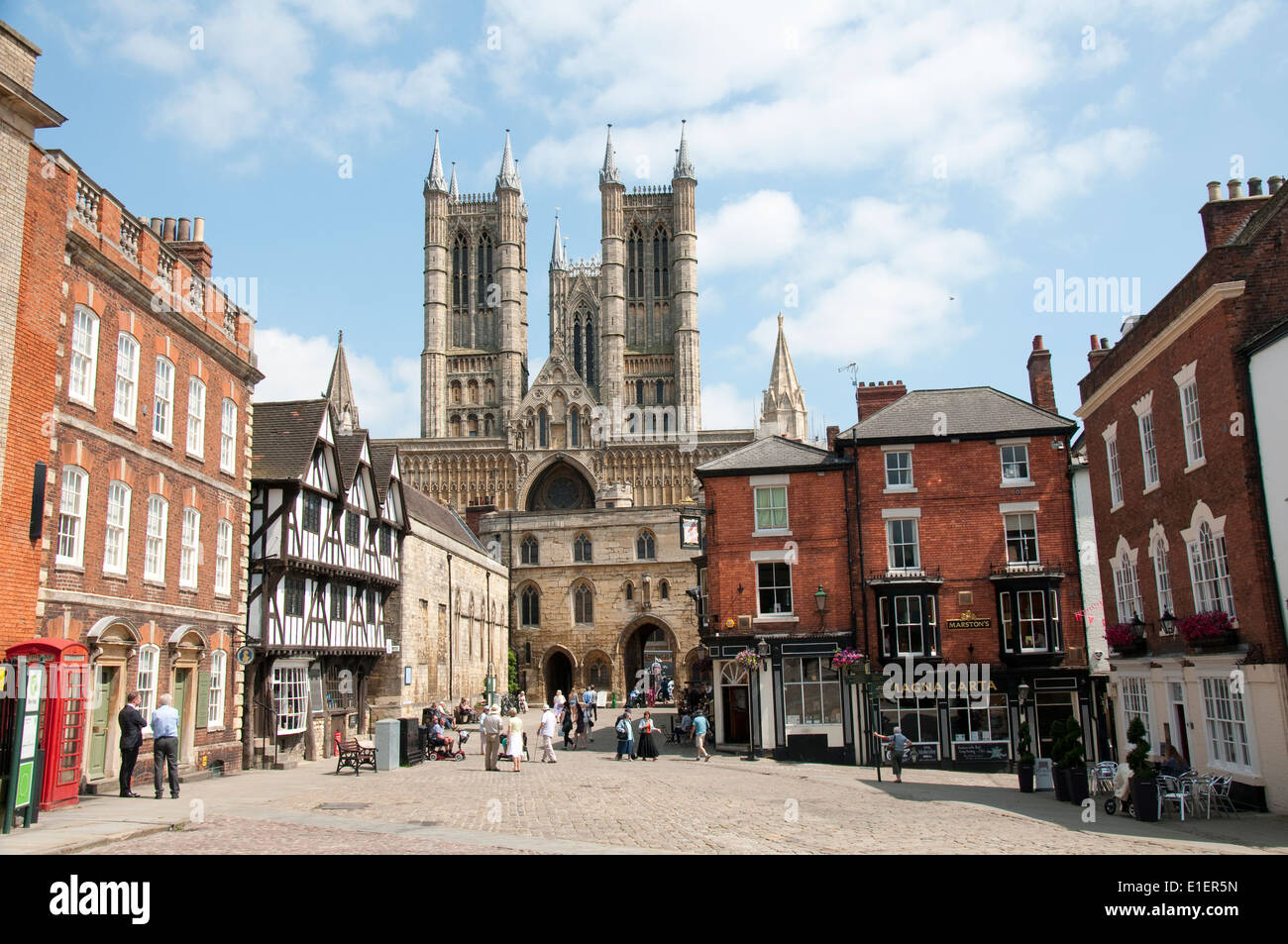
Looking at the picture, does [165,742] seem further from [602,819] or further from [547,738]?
[547,738]

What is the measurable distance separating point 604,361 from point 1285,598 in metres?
85.3

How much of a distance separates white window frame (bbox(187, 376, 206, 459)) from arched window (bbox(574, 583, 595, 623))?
117 ft

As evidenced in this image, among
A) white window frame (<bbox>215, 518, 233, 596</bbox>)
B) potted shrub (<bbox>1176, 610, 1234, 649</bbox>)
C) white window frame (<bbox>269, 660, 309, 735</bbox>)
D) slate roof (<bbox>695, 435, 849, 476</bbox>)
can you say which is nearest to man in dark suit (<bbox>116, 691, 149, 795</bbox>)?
white window frame (<bbox>215, 518, 233, 596</bbox>)

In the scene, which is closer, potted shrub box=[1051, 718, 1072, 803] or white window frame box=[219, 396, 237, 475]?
potted shrub box=[1051, 718, 1072, 803]

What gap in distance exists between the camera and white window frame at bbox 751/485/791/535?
26859 millimetres

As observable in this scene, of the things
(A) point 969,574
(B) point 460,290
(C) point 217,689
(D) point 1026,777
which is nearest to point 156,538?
(C) point 217,689

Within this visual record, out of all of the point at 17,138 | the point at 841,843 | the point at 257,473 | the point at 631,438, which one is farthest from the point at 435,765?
the point at 631,438

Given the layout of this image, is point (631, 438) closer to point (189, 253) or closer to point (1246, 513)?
point (189, 253)

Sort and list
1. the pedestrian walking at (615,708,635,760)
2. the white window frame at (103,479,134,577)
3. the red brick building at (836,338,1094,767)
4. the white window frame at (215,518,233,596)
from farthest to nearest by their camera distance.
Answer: the pedestrian walking at (615,708,635,760), the red brick building at (836,338,1094,767), the white window frame at (215,518,233,596), the white window frame at (103,479,134,577)

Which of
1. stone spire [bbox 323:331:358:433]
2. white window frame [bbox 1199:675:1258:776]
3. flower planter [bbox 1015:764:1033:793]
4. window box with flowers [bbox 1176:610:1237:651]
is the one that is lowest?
flower planter [bbox 1015:764:1033:793]

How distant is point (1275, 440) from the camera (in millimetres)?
14844

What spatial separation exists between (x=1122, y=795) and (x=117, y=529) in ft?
53.6

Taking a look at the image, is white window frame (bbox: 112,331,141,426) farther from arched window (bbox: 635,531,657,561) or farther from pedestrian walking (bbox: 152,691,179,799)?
arched window (bbox: 635,531,657,561)

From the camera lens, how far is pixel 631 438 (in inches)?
3386
